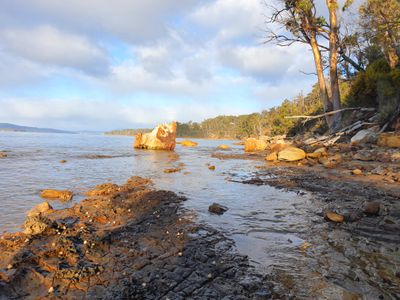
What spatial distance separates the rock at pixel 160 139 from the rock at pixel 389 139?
21.9 meters

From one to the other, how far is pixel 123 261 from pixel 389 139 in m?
14.6

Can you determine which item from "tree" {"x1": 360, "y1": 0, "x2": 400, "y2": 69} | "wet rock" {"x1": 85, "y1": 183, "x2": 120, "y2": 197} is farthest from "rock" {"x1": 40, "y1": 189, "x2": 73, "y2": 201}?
"tree" {"x1": 360, "y1": 0, "x2": 400, "y2": 69}

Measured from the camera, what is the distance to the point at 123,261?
3781 mm

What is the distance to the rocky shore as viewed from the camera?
312 cm

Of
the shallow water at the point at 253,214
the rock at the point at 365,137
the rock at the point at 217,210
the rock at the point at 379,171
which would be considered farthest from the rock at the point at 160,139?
the rock at the point at 217,210

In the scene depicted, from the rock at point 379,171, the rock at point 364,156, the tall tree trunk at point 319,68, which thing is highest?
the tall tree trunk at point 319,68

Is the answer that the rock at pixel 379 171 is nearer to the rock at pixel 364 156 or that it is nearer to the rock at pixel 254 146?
the rock at pixel 364 156

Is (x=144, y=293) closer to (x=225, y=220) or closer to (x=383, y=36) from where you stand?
(x=225, y=220)

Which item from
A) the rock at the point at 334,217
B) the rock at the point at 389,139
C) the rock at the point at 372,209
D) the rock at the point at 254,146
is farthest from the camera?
the rock at the point at 254,146

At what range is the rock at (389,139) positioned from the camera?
13.5 m

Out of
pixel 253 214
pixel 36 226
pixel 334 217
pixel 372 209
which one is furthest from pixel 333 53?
pixel 36 226

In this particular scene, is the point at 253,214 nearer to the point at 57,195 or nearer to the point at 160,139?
the point at 57,195

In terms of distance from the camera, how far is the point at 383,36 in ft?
65.0

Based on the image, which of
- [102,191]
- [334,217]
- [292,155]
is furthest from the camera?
[292,155]
